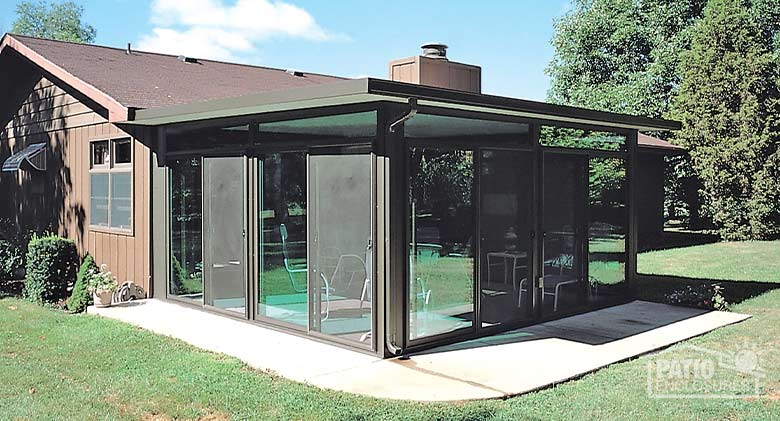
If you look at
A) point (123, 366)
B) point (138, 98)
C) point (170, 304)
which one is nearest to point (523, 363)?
point (123, 366)

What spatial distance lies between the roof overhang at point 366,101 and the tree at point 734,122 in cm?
946

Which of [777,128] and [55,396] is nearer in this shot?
A: [55,396]

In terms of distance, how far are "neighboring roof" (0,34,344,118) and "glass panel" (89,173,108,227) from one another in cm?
134

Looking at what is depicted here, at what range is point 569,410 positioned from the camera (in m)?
4.81

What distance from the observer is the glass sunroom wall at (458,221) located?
630 centimetres

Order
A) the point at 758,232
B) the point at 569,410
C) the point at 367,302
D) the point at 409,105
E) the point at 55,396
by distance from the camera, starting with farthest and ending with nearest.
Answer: the point at 758,232 < the point at 367,302 < the point at 409,105 < the point at 55,396 < the point at 569,410

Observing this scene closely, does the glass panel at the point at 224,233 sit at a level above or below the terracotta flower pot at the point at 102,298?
above

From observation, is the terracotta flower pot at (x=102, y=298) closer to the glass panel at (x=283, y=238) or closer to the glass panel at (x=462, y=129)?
the glass panel at (x=283, y=238)

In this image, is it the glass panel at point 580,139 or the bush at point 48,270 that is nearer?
the glass panel at point 580,139

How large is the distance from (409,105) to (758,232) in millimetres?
13647

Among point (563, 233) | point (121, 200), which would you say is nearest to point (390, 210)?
point (563, 233)

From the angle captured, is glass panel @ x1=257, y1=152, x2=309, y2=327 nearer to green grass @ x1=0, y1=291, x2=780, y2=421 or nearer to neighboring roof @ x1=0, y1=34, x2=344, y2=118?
green grass @ x1=0, y1=291, x2=780, y2=421

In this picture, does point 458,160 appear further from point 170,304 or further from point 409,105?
point 170,304

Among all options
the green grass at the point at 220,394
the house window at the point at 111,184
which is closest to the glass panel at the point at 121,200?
the house window at the point at 111,184
